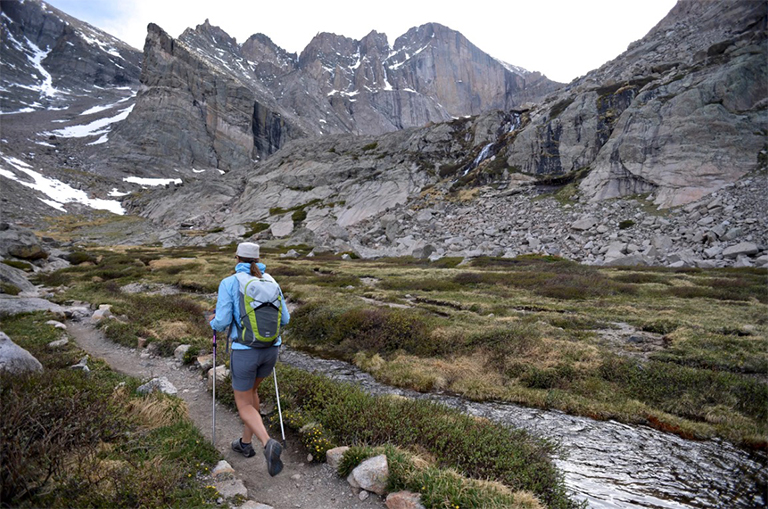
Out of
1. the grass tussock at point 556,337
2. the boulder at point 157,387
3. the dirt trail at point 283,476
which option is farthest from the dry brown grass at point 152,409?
the grass tussock at point 556,337

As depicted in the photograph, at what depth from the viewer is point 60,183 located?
132 m

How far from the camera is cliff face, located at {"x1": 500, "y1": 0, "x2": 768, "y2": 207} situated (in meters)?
49.6

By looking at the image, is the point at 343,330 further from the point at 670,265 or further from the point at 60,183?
the point at 60,183

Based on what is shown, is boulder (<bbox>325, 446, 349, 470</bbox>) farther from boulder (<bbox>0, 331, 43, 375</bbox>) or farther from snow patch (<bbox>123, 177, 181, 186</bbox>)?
snow patch (<bbox>123, 177, 181, 186</bbox>)

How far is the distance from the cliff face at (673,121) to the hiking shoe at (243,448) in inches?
2338

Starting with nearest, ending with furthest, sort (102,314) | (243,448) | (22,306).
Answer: (243,448) < (22,306) < (102,314)

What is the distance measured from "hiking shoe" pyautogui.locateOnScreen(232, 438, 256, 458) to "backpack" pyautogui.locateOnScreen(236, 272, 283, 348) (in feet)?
6.84

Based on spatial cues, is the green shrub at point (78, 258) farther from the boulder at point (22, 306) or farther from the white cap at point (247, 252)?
the white cap at point (247, 252)

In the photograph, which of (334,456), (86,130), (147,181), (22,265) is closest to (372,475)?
(334,456)

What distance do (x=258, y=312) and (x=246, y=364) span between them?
95 cm

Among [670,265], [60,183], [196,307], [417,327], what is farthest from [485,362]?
[60,183]

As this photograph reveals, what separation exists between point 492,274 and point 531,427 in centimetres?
2252

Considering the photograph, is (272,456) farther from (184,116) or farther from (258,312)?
(184,116)

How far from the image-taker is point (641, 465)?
777 cm
